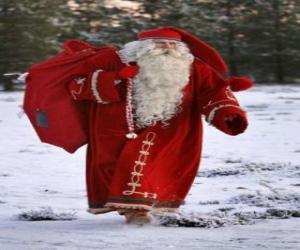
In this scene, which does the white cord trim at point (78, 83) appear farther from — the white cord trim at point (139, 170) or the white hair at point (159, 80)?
the white cord trim at point (139, 170)

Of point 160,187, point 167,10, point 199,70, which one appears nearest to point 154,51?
point 199,70

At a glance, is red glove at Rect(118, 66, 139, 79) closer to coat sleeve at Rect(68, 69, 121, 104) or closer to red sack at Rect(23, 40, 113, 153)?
coat sleeve at Rect(68, 69, 121, 104)

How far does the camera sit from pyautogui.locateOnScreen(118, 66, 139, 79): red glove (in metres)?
4.83

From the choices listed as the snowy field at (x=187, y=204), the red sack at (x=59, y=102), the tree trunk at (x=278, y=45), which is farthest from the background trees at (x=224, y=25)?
the red sack at (x=59, y=102)

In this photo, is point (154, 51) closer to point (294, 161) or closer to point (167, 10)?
point (294, 161)

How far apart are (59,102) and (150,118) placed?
0.66 metres

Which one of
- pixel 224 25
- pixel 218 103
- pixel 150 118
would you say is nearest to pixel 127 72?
pixel 150 118

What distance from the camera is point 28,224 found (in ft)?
15.1

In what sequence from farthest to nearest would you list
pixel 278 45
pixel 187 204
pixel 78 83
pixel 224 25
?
pixel 224 25
pixel 278 45
pixel 187 204
pixel 78 83

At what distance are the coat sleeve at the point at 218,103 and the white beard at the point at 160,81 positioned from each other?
0.39ft

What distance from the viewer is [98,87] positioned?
4781mm

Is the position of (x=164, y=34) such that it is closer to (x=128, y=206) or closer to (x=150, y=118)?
(x=150, y=118)

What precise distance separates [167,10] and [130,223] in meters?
23.0

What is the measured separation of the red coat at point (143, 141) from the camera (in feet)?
15.5
